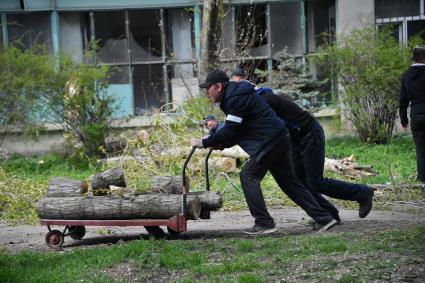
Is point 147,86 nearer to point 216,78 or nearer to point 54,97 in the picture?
point 54,97

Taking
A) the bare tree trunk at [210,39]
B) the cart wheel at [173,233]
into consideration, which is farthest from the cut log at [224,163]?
the cart wheel at [173,233]

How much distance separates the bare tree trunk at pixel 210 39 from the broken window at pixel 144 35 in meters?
3.31

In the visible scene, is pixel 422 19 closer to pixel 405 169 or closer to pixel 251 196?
pixel 405 169

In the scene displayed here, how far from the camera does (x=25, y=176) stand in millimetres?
13648

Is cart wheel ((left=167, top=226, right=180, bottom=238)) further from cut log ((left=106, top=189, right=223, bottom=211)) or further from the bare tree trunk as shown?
the bare tree trunk

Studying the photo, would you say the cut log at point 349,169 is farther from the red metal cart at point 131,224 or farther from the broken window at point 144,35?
the broken window at point 144,35

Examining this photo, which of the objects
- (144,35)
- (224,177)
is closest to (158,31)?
(144,35)

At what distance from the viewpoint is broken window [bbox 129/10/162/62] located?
1780 cm

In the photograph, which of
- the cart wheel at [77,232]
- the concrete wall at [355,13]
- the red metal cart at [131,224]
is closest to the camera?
the red metal cart at [131,224]

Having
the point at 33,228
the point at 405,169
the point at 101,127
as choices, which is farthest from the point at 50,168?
the point at 405,169

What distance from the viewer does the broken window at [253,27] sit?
17.4 m

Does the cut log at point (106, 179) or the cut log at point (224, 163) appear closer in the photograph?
the cut log at point (106, 179)

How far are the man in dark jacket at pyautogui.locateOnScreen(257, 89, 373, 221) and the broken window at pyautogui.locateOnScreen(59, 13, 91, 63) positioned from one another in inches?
390

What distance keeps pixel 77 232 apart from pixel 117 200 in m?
0.82
